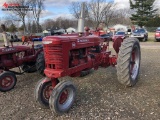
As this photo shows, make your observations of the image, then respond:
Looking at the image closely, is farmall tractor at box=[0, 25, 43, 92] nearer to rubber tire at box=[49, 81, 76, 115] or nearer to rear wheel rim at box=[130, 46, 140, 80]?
rubber tire at box=[49, 81, 76, 115]

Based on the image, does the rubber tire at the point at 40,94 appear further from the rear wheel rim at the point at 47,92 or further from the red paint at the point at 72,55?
the red paint at the point at 72,55

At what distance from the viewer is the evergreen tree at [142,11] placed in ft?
159

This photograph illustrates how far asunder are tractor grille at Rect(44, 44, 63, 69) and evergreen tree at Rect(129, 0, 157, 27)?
156ft

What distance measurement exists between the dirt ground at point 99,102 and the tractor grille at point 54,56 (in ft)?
3.06

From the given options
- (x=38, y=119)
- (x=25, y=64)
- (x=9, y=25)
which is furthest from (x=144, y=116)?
(x=9, y=25)

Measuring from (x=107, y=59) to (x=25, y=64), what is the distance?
3035mm

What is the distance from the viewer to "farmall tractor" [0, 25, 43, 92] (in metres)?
5.82

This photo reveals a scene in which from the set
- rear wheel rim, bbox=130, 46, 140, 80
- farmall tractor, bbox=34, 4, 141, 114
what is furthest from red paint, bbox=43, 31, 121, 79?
rear wheel rim, bbox=130, 46, 140, 80

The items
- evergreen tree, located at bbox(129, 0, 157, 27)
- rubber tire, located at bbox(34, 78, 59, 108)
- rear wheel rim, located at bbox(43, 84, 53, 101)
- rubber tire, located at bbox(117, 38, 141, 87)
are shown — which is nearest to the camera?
rubber tire, located at bbox(34, 78, 59, 108)

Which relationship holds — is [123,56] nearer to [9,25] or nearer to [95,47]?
[95,47]

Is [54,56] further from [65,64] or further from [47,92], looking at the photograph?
[47,92]

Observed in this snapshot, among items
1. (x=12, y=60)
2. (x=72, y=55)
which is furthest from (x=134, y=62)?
(x=12, y=60)

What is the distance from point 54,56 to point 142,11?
48334mm

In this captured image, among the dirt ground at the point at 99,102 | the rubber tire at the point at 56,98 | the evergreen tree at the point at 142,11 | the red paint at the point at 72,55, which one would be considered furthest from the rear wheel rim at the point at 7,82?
the evergreen tree at the point at 142,11
